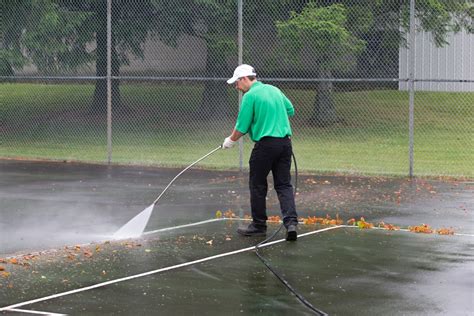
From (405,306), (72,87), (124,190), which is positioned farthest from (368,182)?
(72,87)

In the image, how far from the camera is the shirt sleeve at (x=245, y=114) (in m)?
10.4

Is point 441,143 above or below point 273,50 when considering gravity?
below

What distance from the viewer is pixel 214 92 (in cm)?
2561

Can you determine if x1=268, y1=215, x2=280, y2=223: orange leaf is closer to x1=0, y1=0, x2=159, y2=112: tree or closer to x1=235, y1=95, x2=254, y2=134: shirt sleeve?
x1=235, y1=95, x2=254, y2=134: shirt sleeve

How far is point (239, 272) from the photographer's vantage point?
865 centimetres

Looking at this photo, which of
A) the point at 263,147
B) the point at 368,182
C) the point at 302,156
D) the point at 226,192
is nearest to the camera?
the point at 263,147

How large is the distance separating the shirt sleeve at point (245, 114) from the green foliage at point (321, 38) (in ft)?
38.6

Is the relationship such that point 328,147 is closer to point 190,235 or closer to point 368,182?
point 368,182

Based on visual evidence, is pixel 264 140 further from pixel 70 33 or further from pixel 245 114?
pixel 70 33

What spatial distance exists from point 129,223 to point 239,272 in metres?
2.67

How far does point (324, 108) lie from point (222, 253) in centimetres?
1572

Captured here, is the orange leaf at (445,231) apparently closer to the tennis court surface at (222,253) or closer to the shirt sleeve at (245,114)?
the tennis court surface at (222,253)

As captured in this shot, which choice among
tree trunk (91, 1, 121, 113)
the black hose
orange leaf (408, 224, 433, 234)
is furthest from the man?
tree trunk (91, 1, 121, 113)

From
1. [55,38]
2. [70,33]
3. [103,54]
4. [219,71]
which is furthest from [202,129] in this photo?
[55,38]
